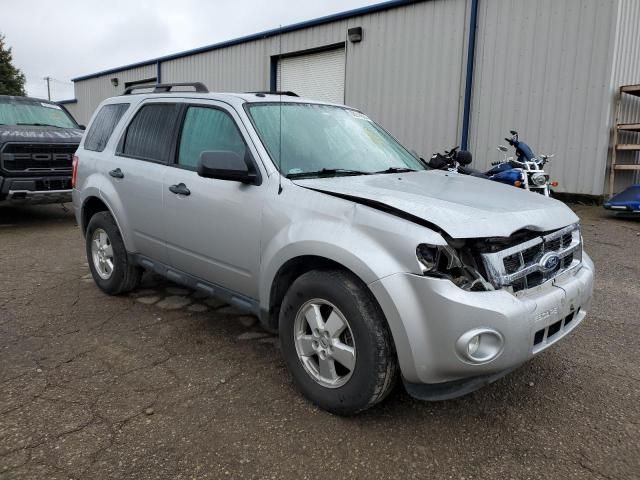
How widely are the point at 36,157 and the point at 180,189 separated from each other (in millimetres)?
5756

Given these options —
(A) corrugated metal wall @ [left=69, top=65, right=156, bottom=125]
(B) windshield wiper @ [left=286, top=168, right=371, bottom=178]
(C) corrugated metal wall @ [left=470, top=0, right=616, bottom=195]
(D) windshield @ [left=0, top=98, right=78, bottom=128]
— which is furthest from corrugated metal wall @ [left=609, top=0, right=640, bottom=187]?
(A) corrugated metal wall @ [left=69, top=65, right=156, bottom=125]

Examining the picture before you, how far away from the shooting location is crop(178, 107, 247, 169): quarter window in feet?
11.2

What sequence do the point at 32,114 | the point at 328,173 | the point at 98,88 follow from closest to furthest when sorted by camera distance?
the point at 328,173, the point at 32,114, the point at 98,88

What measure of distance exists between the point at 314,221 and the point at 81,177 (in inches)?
121

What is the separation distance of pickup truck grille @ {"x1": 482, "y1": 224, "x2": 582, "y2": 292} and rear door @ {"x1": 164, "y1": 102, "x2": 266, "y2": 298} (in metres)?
1.38

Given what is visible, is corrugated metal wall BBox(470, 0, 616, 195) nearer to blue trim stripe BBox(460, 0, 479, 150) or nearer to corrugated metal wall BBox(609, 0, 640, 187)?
blue trim stripe BBox(460, 0, 479, 150)

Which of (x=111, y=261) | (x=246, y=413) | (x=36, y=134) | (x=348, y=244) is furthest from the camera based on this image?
(x=36, y=134)

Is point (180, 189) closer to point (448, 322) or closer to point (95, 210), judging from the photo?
point (95, 210)

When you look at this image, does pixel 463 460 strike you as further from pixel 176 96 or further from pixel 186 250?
pixel 176 96

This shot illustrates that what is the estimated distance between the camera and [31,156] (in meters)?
8.04

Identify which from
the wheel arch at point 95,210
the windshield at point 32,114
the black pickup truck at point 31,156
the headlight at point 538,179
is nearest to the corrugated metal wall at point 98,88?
the windshield at point 32,114

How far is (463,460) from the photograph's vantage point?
238 cm

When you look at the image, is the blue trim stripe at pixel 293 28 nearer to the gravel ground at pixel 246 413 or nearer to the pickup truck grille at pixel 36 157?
the pickup truck grille at pixel 36 157

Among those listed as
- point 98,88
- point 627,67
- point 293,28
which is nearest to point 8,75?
point 98,88
